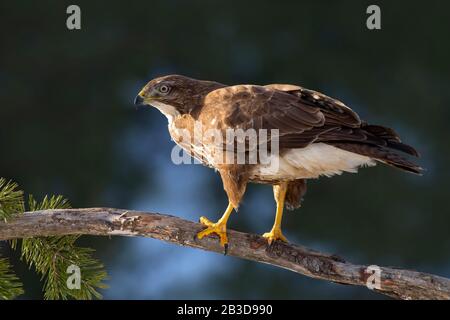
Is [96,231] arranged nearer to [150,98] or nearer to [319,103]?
[150,98]

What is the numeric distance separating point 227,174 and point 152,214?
19.4 inches

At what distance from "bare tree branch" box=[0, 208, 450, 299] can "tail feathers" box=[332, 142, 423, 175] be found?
0.54 m

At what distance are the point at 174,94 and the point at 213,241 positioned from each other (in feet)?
3.05

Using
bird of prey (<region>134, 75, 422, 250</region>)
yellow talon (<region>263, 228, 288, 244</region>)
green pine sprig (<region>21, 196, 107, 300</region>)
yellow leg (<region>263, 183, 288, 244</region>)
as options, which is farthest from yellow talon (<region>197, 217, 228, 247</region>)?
green pine sprig (<region>21, 196, 107, 300</region>)

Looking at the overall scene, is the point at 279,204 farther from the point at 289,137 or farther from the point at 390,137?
the point at 390,137

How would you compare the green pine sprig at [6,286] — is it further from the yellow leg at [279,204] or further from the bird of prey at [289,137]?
the yellow leg at [279,204]

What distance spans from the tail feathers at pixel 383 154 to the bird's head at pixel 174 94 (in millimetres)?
856

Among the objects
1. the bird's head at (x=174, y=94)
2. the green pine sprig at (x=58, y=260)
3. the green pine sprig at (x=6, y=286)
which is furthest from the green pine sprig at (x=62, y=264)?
the bird's head at (x=174, y=94)

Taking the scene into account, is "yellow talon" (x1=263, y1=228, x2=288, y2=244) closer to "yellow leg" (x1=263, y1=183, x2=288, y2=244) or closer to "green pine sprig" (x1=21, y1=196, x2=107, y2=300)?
"yellow leg" (x1=263, y1=183, x2=288, y2=244)

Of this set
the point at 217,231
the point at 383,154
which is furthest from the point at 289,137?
the point at 217,231

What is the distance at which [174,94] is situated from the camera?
4121 mm

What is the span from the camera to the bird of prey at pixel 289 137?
3740mm

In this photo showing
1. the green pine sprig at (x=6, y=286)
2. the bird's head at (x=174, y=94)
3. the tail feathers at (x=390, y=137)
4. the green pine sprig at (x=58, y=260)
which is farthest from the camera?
the bird's head at (x=174, y=94)

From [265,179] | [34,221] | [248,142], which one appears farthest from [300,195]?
[34,221]
